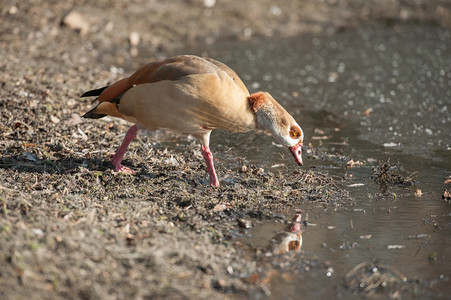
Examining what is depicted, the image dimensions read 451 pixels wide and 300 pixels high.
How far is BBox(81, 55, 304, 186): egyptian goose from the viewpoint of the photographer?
19.6ft

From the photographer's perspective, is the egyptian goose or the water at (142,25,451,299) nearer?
the water at (142,25,451,299)

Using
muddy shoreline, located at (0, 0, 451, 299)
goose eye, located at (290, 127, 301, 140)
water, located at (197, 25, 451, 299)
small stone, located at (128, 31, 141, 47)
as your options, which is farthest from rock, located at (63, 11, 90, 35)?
goose eye, located at (290, 127, 301, 140)

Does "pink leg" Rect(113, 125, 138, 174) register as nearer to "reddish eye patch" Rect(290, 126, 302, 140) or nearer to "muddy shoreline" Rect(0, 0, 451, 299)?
"muddy shoreline" Rect(0, 0, 451, 299)

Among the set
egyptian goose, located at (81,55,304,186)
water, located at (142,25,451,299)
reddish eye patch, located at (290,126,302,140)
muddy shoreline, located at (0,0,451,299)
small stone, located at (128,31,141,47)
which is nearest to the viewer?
muddy shoreline, located at (0,0,451,299)

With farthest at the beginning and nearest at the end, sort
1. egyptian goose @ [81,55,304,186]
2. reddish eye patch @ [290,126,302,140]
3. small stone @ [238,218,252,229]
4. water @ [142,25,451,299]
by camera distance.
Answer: reddish eye patch @ [290,126,302,140], egyptian goose @ [81,55,304,186], small stone @ [238,218,252,229], water @ [142,25,451,299]

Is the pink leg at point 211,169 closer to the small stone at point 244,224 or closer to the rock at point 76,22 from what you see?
the small stone at point 244,224

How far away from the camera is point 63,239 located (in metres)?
4.49

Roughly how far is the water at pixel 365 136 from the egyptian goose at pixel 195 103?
985 mm

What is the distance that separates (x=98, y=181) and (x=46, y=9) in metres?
8.96

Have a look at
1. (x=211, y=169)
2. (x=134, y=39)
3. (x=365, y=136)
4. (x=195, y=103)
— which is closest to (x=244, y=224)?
(x=211, y=169)

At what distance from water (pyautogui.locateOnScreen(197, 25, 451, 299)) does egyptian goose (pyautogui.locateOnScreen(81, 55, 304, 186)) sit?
1.03 metres

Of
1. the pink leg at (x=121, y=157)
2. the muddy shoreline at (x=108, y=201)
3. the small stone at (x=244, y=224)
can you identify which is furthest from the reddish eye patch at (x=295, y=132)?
the pink leg at (x=121, y=157)

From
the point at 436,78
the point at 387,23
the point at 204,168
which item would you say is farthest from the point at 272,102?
the point at 387,23

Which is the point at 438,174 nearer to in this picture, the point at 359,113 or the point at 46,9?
the point at 359,113
